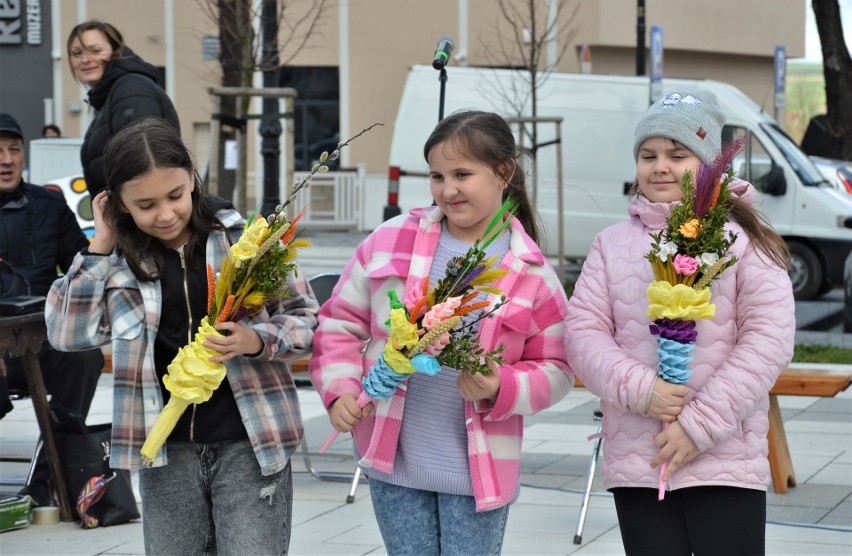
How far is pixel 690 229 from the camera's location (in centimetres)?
318

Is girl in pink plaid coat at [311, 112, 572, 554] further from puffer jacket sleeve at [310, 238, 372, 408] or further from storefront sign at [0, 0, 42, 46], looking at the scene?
storefront sign at [0, 0, 42, 46]

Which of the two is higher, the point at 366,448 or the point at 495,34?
the point at 495,34

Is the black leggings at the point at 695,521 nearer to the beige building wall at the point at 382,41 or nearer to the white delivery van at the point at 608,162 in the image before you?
the white delivery van at the point at 608,162

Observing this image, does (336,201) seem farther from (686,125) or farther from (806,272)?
(686,125)

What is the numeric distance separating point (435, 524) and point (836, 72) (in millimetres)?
15637

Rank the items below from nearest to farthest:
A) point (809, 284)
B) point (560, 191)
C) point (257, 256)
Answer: point (257, 256), point (560, 191), point (809, 284)

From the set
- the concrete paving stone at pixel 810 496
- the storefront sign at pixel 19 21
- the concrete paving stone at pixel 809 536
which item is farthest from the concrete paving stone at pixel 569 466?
the storefront sign at pixel 19 21

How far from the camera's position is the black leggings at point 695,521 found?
328cm

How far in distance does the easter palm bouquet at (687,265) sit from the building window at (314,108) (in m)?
25.9

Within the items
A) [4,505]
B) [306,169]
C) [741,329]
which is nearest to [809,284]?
[4,505]

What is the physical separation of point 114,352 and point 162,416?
0.82 ft

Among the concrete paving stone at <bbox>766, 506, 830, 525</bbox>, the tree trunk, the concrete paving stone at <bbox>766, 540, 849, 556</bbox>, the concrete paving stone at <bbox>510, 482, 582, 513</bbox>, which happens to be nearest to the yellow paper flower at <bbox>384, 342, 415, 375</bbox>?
the concrete paving stone at <bbox>766, 540, 849, 556</bbox>

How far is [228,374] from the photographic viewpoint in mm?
3434

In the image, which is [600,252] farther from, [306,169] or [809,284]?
[306,169]
